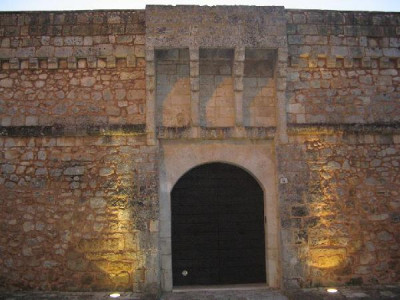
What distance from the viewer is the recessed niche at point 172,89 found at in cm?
607

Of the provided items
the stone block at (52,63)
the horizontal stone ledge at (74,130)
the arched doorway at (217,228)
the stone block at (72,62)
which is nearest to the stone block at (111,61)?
the stone block at (72,62)

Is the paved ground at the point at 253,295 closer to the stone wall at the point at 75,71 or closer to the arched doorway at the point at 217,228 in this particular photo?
the arched doorway at the point at 217,228

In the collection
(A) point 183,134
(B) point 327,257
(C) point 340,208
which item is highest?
(A) point 183,134

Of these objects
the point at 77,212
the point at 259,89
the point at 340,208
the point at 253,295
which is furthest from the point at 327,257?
the point at 77,212

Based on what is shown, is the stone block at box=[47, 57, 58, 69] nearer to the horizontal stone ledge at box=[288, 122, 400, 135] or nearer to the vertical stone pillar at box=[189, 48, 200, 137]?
the vertical stone pillar at box=[189, 48, 200, 137]

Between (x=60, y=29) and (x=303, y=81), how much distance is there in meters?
3.88

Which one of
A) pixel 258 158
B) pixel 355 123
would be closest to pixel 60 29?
pixel 258 158

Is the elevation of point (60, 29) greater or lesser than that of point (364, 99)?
greater

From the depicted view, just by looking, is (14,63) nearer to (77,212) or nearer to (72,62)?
(72,62)

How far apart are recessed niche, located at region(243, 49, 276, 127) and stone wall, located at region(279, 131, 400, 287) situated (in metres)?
0.58

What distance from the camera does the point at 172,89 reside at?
614 cm

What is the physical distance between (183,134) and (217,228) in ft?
5.20

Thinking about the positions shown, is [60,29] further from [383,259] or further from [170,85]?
[383,259]

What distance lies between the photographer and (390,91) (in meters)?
6.25
